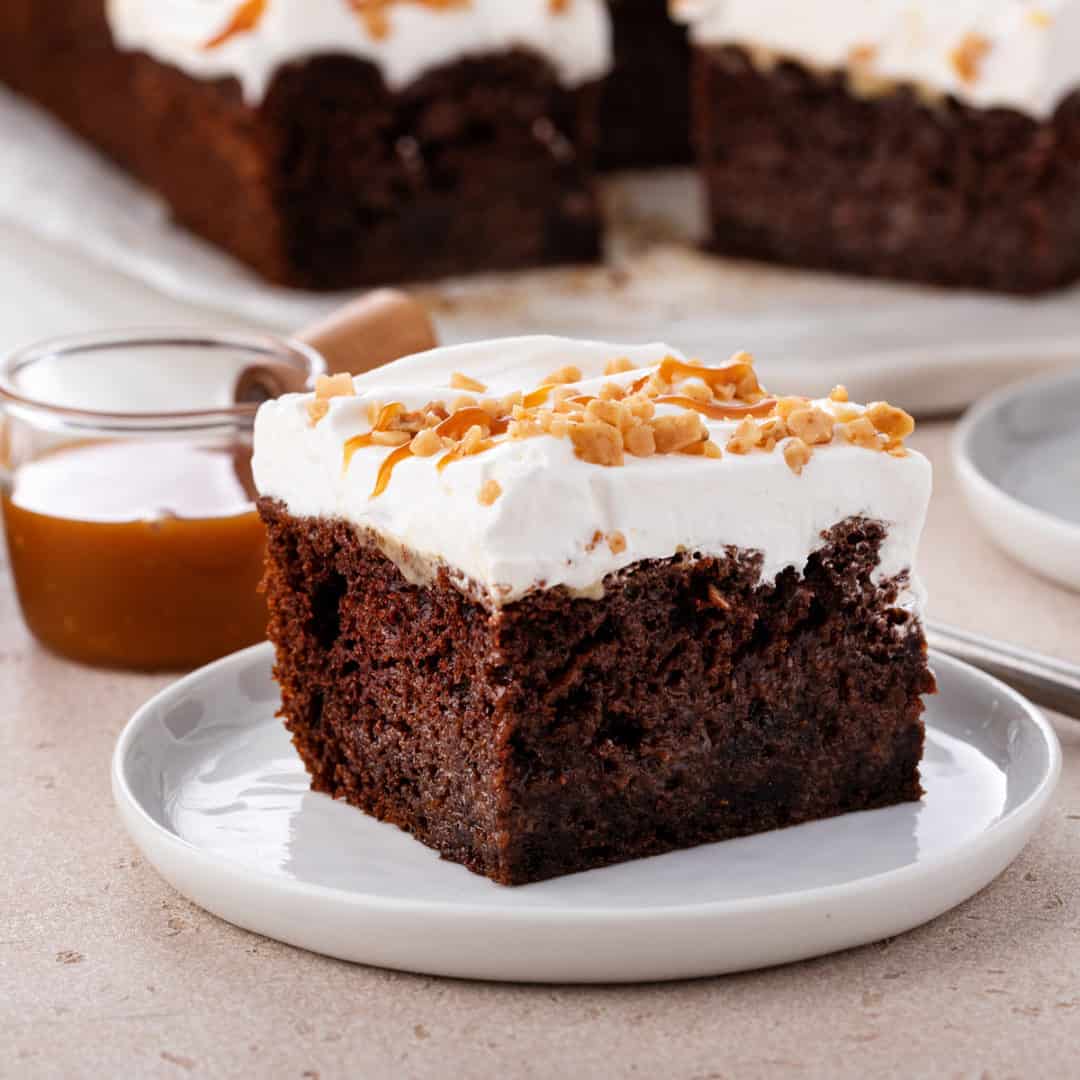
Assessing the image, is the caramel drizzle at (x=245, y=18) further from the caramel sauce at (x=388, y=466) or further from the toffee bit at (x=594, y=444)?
the toffee bit at (x=594, y=444)

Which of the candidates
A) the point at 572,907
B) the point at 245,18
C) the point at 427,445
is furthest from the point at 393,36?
the point at 572,907

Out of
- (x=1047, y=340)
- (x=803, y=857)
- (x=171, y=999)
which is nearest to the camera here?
(x=171, y=999)

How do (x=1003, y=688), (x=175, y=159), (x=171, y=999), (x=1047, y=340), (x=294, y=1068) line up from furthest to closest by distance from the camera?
1. (x=175, y=159)
2. (x=1047, y=340)
3. (x=1003, y=688)
4. (x=171, y=999)
5. (x=294, y=1068)

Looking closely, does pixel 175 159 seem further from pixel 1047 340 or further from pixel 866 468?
pixel 866 468

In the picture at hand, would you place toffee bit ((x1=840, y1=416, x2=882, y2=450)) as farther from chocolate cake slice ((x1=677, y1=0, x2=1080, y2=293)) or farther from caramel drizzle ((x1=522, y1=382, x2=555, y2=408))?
chocolate cake slice ((x1=677, y1=0, x2=1080, y2=293))

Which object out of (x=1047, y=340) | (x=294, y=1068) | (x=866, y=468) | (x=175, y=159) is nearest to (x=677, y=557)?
(x=866, y=468)

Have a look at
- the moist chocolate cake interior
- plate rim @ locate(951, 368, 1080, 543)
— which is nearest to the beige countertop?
the moist chocolate cake interior
